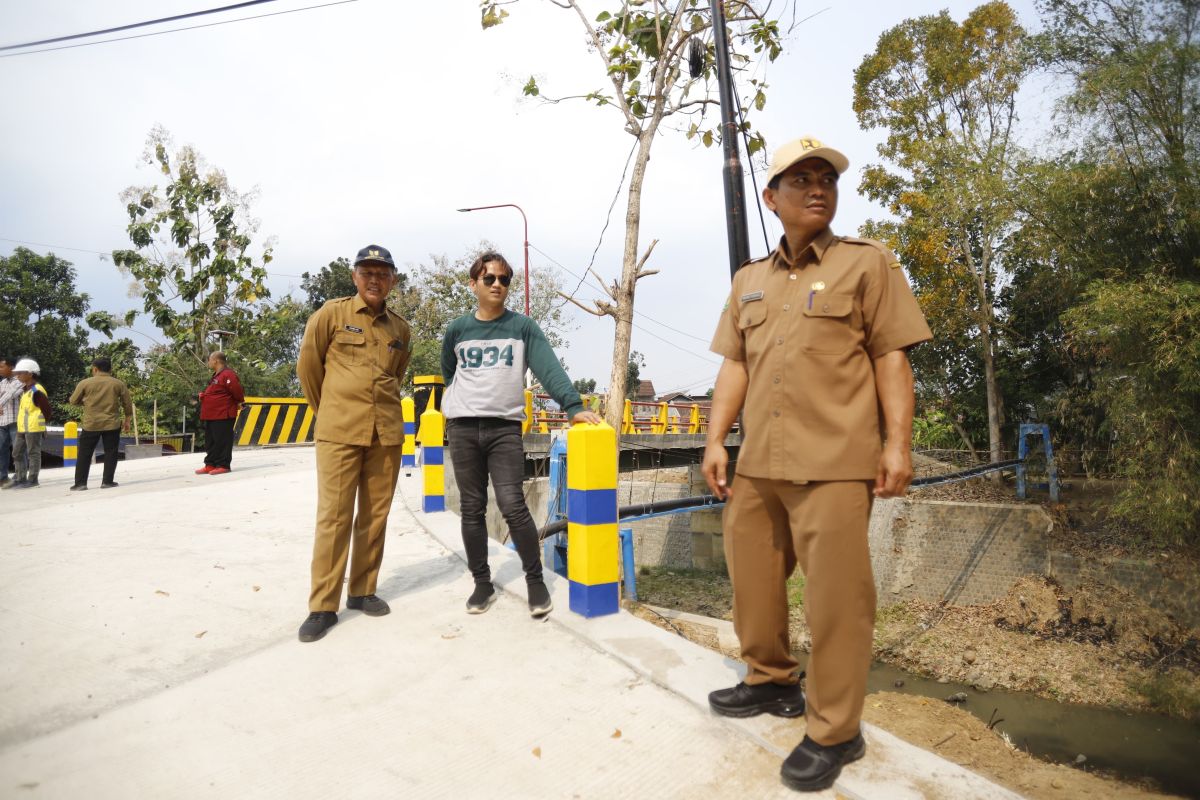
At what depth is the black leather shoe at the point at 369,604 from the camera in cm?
364

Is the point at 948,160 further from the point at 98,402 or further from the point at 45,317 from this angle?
the point at 45,317

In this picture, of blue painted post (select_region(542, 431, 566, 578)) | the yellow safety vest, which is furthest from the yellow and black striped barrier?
blue painted post (select_region(542, 431, 566, 578))

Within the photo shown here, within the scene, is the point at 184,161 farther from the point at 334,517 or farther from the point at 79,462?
the point at 334,517

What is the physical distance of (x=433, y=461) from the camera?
255 inches

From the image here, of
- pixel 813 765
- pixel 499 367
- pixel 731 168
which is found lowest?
pixel 813 765

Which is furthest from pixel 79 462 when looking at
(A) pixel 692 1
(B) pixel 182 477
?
(A) pixel 692 1

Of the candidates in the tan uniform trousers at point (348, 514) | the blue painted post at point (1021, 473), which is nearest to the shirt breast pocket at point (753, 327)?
the tan uniform trousers at point (348, 514)

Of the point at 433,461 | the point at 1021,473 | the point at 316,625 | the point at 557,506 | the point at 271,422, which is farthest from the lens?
the point at 271,422

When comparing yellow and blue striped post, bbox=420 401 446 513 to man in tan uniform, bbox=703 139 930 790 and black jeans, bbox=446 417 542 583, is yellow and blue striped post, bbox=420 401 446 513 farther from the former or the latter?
man in tan uniform, bbox=703 139 930 790

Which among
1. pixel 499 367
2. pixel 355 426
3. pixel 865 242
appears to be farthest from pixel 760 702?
pixel 355 426

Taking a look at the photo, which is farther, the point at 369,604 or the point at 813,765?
the point at 369,604

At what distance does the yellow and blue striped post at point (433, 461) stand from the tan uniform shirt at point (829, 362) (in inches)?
180

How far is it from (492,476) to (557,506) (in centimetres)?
196

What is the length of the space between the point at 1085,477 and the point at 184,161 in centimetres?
2687
